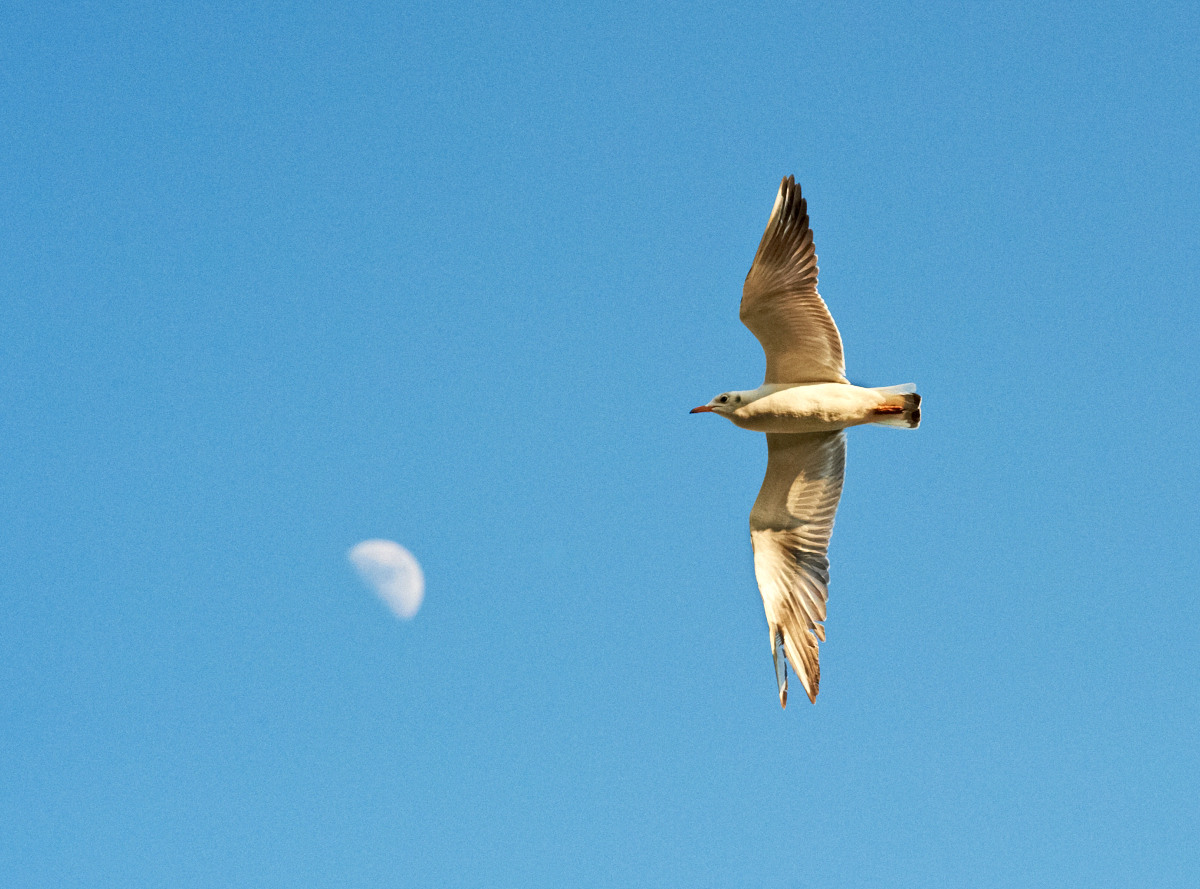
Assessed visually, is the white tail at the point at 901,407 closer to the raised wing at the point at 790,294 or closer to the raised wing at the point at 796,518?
the raised wing at the point at 790,294

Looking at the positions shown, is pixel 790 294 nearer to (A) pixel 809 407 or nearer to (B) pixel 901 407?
(A) pixel 809 407

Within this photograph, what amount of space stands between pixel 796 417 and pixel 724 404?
1.04 meters

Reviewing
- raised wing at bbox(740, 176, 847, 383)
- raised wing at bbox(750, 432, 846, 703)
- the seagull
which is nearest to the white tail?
the seagull

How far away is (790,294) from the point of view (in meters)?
16.5

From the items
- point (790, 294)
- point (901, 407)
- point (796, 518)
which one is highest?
point (790, 294)

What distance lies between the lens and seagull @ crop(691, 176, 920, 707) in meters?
16.5

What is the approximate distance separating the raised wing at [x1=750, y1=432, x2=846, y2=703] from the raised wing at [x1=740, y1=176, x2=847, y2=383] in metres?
1.29

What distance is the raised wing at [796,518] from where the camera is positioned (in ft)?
58.0

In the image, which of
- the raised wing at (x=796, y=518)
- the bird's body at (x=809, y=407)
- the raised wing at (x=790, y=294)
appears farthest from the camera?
the raised wing at (x=796, y=518)

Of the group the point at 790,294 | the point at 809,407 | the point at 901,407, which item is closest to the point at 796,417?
the point at 809,407

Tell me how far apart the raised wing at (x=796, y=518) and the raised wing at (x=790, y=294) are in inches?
50.7

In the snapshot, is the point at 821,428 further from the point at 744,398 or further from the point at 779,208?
the point at 779,208

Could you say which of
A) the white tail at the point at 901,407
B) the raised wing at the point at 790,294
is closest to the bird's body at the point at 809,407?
the white tail at the point at 901,407

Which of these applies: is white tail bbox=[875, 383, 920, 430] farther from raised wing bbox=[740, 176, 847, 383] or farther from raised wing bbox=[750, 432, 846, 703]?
raised wing bbox=[750, 432, 846, 703]
